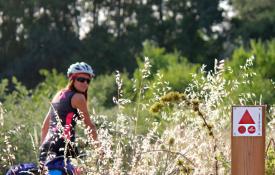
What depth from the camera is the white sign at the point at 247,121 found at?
5079 millimetres

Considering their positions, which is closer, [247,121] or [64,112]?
[247,121]

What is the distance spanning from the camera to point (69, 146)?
21.8 feet

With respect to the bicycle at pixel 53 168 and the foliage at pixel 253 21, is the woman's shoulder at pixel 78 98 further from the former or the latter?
the foliage at pixel 253 21

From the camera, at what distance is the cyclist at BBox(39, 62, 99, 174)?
6.56 m

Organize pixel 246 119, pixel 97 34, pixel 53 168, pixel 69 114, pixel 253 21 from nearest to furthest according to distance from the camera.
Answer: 1. pixel 246 119
2. pixel 53 168
3. pixel 69 114
4. pixel 253 21
5. pixel 97 34

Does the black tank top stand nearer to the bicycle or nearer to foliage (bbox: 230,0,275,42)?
the bicycle

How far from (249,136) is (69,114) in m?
2.11

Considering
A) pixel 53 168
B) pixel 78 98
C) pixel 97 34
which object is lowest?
pixel 53 168

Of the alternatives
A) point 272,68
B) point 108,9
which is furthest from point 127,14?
point 272,68

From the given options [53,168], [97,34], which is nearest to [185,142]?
[53,168]

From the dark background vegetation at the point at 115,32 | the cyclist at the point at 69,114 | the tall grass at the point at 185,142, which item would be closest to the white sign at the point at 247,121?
the tall grass at the point at 185,142

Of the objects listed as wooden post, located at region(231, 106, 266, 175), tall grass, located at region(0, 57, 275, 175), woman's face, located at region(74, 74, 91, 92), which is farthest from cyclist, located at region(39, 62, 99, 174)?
wooden post, located at region(231, 106, 266, 175)

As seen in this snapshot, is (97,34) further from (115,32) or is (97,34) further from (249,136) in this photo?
(249,136)

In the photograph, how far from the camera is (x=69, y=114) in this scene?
6.82 meters
